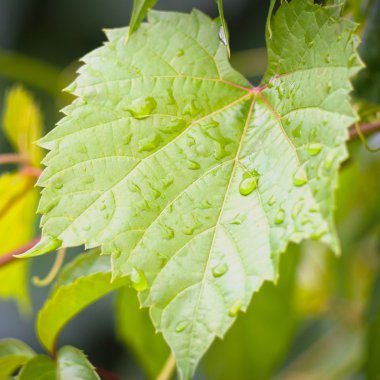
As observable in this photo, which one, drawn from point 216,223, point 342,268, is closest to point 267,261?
point 216,223

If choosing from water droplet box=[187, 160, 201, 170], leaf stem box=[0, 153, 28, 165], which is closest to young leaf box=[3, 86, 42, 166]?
leaf stem box=[0, 153, 28, 165]

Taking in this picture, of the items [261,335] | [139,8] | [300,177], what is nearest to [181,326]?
[300,177]

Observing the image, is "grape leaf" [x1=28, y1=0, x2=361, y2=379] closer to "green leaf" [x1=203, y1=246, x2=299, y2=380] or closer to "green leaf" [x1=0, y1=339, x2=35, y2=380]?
"green leaf" [x1=0, y1=339, x2=35, y2=380]

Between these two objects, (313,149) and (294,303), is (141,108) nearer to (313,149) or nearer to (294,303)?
(313,149)

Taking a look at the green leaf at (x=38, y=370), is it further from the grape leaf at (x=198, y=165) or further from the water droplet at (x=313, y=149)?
the water droplet at (x=313, y=149)

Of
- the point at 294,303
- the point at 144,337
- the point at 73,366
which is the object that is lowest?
the point at 294,303

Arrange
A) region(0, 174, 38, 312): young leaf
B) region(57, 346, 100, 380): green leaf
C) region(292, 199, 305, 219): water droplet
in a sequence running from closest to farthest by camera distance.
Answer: region(292, 199, 305, 219): water droplet < region(57, 346, 100, 380): green leaf < region(0, 174, 38, 312): young leaf
